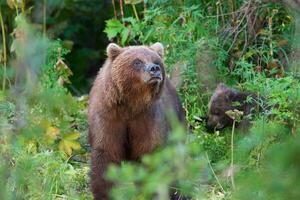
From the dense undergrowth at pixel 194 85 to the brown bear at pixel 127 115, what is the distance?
242 mm

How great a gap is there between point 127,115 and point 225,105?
161 cm

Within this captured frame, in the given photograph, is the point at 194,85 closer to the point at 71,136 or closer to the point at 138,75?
the point at 71,136

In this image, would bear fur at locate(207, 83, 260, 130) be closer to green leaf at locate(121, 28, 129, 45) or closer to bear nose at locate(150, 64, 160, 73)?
bear nose at locate(150, 64, 160, 73)

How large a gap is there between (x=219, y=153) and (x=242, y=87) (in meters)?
0.85

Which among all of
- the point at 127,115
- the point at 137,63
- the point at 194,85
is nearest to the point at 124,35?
the point at 194,85

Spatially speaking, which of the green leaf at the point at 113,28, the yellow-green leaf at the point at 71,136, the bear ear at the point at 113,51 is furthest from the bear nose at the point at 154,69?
the green leaf at the point at 113,28

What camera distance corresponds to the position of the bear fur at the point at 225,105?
26.6ft

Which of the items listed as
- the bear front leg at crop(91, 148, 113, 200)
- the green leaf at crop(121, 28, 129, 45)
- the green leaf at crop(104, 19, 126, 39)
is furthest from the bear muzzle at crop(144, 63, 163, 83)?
the green leaf at crop(104, 19, 126, 39)

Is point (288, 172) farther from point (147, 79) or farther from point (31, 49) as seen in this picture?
point (147, 79)

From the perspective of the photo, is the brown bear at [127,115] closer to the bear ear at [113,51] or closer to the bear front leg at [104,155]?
the bear front leg at [104,155]

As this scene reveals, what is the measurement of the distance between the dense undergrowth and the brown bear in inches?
9.5

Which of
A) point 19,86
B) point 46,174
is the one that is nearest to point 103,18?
point 46,174

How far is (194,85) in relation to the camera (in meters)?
8.76

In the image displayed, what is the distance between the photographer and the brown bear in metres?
6.95
